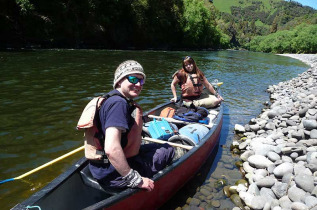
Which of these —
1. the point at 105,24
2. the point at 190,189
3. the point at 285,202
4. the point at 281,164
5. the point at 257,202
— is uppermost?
the point at 105,24

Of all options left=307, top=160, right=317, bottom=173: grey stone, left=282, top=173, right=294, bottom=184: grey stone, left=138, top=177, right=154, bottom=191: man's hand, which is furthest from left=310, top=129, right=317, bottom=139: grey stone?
left=138, top=177, right=154, bottom=191: man's hand

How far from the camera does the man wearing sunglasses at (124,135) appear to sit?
2.49m

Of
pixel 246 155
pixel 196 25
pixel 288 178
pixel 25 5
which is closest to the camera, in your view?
pixel 288 178

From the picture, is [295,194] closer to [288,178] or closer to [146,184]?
[288,178]

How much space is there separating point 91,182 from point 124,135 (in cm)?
97

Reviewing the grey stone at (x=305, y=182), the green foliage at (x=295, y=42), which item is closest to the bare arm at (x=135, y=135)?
the grey stone at (x=305, y=182)

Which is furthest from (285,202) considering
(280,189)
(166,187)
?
(166,187)

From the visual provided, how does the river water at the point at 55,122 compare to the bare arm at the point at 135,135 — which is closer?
the bare arm at the point at 135,135

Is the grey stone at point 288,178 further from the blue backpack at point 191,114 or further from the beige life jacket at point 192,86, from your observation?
the beige life jacket at point 192,86

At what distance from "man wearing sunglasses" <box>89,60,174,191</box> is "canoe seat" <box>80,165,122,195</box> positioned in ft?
0.36

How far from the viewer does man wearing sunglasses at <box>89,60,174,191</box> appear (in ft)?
8.18

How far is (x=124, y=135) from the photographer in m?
2.86

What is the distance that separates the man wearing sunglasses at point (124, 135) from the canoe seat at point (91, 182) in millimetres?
109

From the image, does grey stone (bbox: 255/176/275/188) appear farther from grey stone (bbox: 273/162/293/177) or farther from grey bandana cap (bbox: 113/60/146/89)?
grey bandana cap (bbox: 113/60/146/89)
